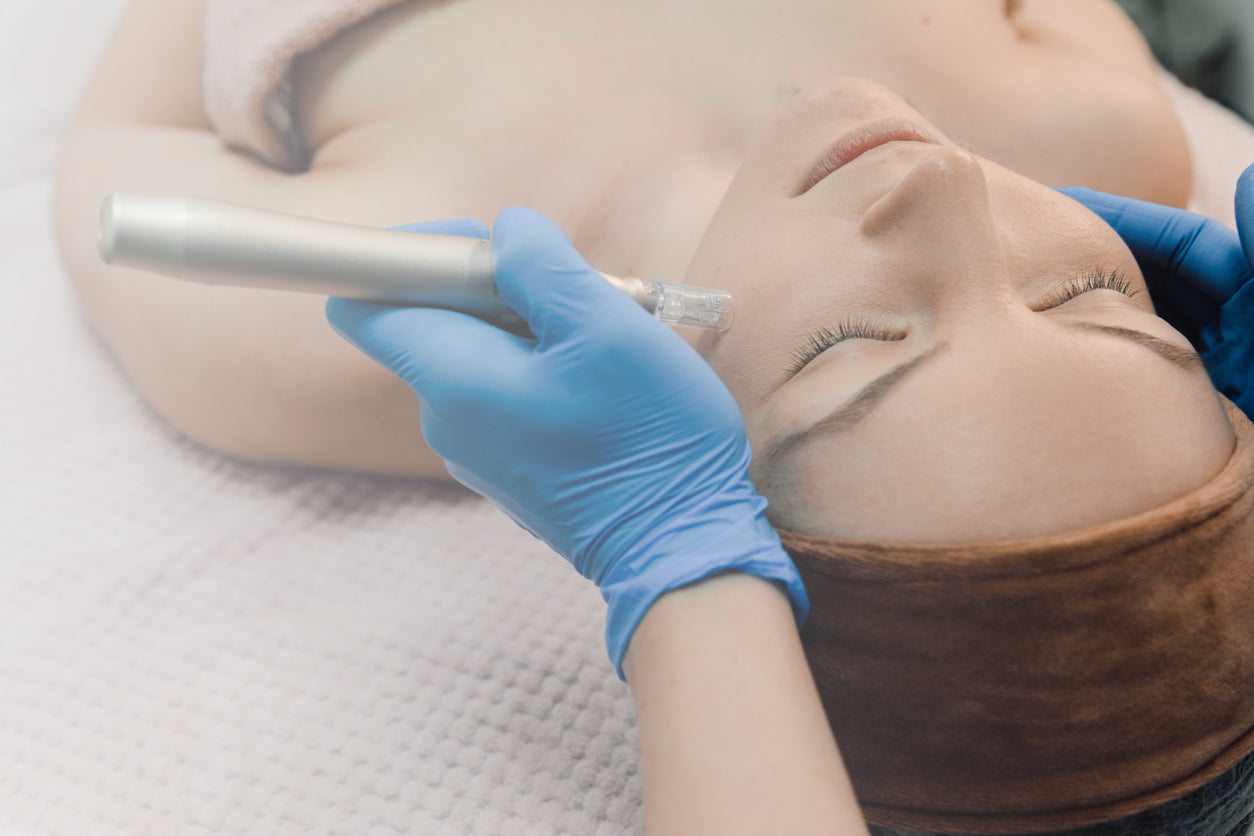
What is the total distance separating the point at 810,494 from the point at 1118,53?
1.08 meters

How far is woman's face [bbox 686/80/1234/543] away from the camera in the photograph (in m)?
0.67

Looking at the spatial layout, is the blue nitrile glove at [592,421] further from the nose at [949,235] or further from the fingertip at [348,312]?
the nose at [949,235]

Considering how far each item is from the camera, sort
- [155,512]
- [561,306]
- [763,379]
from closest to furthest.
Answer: [561,306] → [763,379] → [155,512]

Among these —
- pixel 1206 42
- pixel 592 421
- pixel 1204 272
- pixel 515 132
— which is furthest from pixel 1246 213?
pixel 1206 42

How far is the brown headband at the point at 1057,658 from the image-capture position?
654mm

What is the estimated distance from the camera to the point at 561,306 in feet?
2.19

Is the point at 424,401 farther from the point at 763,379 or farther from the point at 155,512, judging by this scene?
the point at 155,512

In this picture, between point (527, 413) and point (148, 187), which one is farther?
point (148, 187)

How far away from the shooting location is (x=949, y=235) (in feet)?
2.36

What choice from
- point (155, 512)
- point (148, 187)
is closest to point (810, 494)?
point (155, 512)

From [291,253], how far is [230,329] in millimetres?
562

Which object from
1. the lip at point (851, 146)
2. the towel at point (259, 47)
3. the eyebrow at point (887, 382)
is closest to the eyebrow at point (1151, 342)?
the eyebrow at point (887, 382)

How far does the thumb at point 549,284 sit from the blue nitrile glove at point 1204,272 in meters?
0.67

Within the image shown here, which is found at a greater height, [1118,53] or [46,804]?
[1118,53]
